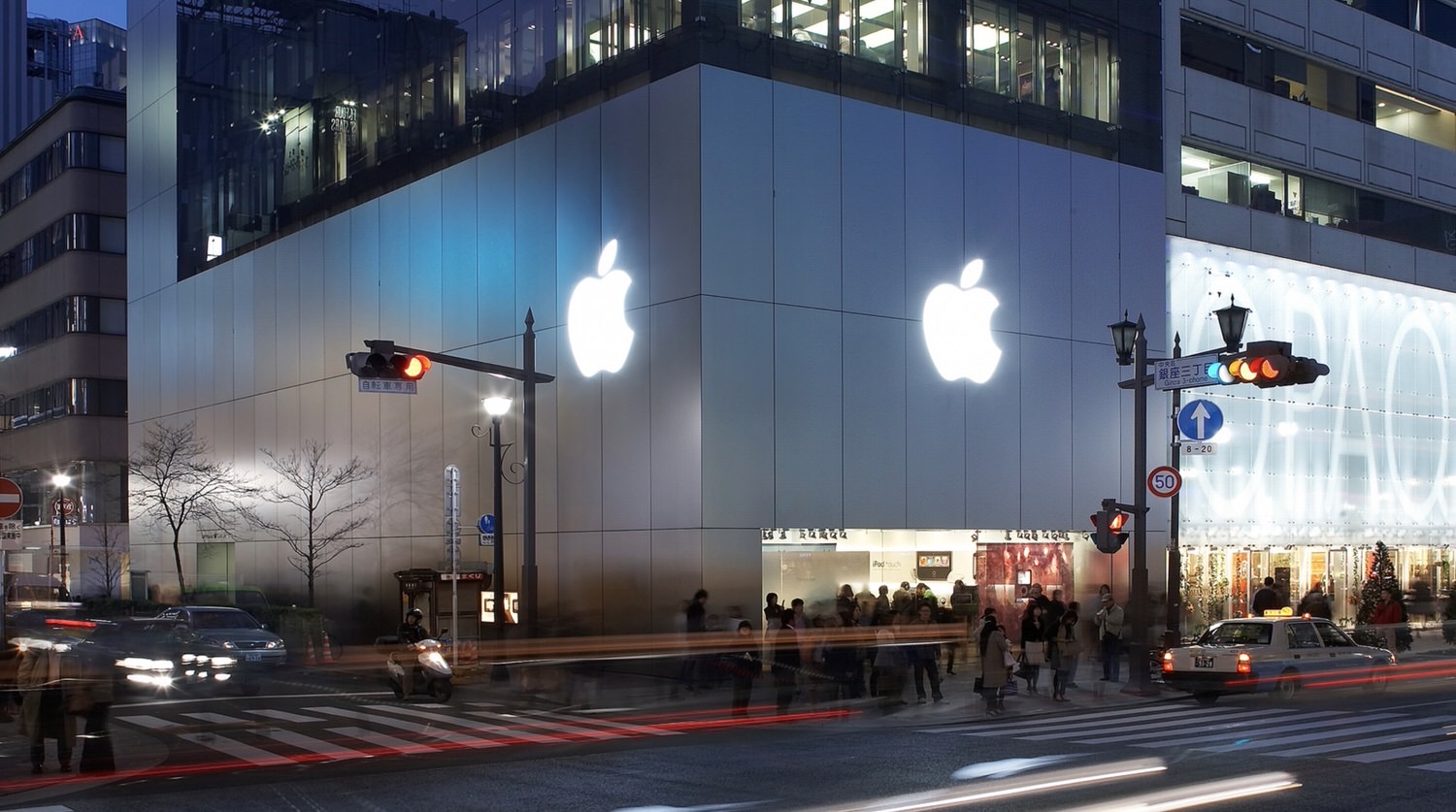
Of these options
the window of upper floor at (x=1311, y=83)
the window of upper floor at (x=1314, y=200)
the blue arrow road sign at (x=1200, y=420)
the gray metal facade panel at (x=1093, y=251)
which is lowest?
the blue arrow road sign at (x=1200, y=420)

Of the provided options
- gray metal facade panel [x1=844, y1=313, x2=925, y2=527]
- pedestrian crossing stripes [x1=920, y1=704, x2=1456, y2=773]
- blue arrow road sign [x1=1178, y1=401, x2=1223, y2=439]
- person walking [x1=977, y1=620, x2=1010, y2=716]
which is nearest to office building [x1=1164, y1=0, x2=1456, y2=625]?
gray metal facade panel [x1=844, y1=313, x2=925, y2=527]

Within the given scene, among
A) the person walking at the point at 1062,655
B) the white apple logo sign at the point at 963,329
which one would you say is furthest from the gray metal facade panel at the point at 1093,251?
the person walking at the point at 1062,655

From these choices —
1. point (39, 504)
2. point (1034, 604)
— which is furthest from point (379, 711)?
point (39, 504)

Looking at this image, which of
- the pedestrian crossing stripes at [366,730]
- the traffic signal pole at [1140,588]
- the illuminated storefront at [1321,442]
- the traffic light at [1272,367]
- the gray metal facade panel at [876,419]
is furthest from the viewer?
the illuminated storefront at [1321,442]

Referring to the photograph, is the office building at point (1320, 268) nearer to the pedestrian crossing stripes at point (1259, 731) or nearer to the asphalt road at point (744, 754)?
the asphalt road at point (744, 754)

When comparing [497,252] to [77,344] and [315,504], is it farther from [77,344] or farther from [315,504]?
[77,344]

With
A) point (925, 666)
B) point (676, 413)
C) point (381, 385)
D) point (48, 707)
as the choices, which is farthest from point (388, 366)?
point (925, 666)

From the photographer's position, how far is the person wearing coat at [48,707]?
15.8 meters

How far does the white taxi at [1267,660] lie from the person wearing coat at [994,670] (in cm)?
284

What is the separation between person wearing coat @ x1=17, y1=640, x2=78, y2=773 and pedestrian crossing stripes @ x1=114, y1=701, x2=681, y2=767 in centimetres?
195

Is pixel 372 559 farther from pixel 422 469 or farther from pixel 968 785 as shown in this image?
pixel 968 785

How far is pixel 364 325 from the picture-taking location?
41.4m

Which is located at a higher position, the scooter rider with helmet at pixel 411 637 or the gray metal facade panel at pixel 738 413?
the gray metal facade panel at pixel 738 413

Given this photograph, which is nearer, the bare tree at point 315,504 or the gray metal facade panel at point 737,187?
the gray metal facade panel at point 737,187
